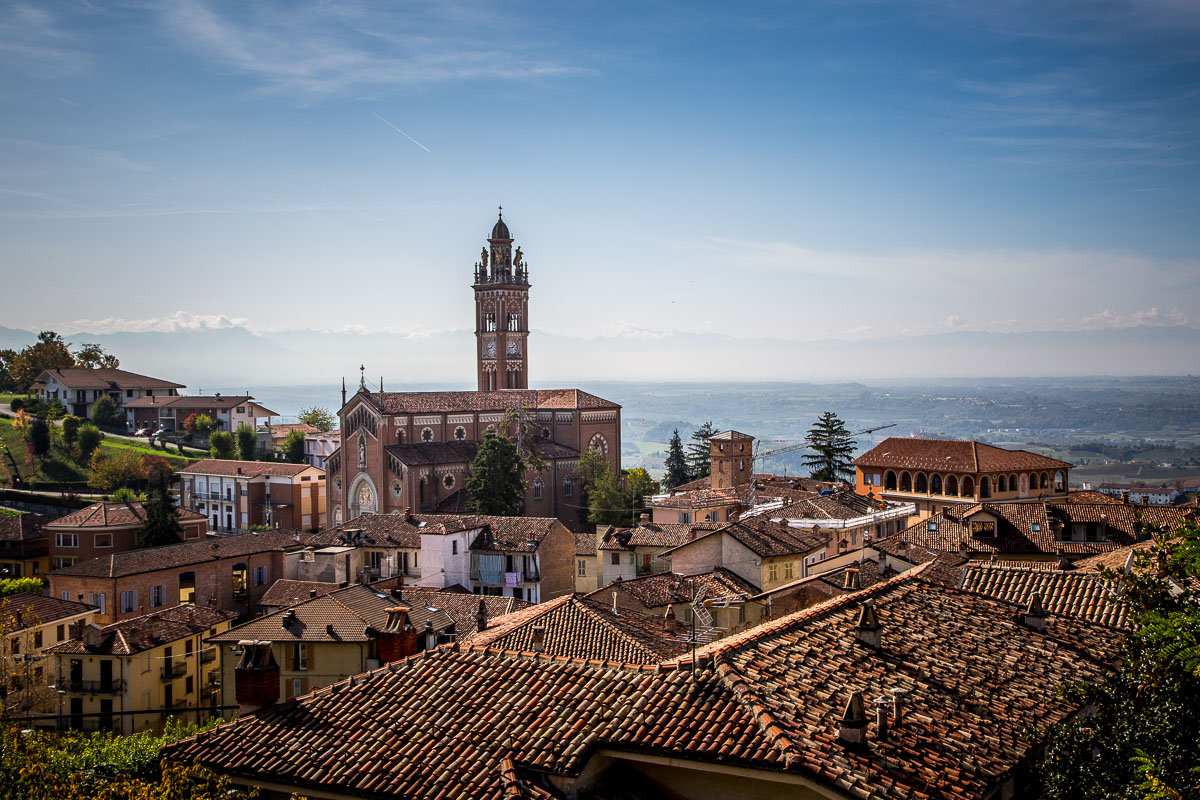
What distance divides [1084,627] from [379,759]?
11.3m

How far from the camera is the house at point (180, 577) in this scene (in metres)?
43.9

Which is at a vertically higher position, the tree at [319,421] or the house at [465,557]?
the tree at [319,421]

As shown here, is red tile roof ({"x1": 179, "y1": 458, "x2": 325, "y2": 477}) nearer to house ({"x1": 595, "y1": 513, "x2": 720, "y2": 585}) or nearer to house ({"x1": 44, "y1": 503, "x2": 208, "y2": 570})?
house ({"x1": 44, "y1": 503, "x2": 208, "y2": 570})

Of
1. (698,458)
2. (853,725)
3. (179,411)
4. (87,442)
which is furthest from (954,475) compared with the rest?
(179,411)

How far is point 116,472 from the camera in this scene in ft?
254

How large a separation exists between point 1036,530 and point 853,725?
34405mm

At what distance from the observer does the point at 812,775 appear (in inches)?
361

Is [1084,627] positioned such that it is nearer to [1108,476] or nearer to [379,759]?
[379,759]

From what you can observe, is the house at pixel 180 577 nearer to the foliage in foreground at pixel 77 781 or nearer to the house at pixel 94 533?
the house at pixel 94 533

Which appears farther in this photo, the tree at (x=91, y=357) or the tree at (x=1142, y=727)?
the tree at (x=91, y=357)

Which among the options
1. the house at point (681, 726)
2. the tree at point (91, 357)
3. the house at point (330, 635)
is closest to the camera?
the house at point (681, 726)

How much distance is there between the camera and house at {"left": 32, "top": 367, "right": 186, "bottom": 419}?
10206 centimetres

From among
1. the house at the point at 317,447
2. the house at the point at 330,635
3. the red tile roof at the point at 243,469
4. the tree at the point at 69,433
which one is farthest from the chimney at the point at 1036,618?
the tree at the point at 69,433

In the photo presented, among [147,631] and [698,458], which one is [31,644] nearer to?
[147,631]
